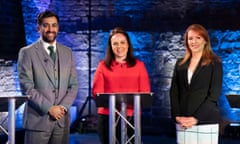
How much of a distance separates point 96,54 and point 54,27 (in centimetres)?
312

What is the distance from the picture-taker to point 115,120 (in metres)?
3.44

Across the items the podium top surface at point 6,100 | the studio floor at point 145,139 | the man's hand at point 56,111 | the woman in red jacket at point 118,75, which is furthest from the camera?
the studio floor at point 145,139

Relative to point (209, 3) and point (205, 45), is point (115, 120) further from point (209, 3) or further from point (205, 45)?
point (209, 3)

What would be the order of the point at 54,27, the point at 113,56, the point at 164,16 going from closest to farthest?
1. the point at 54,27
2. the point at 113,56
3. the point at 164,16

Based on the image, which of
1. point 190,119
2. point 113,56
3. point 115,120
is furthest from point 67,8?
point 190,119

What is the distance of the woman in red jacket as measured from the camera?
3.58 meters

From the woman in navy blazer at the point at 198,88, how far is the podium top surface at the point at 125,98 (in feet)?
0.75

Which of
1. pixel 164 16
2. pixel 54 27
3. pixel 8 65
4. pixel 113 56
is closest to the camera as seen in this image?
pixel 54 27

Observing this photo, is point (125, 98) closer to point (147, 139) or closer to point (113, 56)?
point (113, 56)

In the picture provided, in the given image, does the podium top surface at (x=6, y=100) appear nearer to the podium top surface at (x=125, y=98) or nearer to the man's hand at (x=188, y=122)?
the podium top surface at (x=125, y=98)

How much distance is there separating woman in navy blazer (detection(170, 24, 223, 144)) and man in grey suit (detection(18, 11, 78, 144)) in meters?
0.96

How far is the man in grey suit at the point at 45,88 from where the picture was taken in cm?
331

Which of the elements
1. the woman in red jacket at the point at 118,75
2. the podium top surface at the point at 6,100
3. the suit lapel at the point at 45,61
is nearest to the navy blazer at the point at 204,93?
the woman in red jacket at the point at 118,75

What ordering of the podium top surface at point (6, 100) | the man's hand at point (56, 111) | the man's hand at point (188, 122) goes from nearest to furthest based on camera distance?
the podium top surface at point (6, 100), the man's hand at point (188, 122), the man's hand at point (56, 111)
